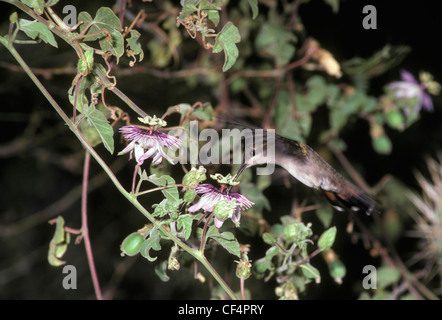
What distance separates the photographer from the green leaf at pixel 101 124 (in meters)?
0.58

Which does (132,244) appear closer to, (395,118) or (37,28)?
(37,28)

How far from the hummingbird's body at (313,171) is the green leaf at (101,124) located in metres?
0.26

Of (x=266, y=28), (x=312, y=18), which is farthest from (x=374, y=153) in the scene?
(x=266, y=28)

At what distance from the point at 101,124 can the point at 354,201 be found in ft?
1.81

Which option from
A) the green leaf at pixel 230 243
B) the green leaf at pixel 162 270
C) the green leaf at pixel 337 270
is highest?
the green leaf at pixel 337 270

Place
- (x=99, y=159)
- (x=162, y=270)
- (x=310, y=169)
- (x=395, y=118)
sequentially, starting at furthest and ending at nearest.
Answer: (x=395, y=118) < (x=310, y=169) < (x=162, y=270) < (x=99, y=159)

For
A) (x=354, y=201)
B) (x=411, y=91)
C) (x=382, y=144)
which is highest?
(x=411, y=91)

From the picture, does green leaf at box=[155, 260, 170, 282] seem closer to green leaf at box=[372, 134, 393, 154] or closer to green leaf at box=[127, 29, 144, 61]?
green leaf at box=[127, 29, 144, 61]

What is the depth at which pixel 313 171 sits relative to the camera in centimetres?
84

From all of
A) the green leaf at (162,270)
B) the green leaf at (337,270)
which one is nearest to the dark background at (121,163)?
the green leaf at (337,270)

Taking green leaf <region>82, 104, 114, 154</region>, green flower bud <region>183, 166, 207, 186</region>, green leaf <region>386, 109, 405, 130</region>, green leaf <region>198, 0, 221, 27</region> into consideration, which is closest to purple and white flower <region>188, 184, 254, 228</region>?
green flower bud <region>183, 166, 207, 186</region>

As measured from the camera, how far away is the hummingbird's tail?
90cm

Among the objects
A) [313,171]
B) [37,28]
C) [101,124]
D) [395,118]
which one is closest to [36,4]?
[37,28]

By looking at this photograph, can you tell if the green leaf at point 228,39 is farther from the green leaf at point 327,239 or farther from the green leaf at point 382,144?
the green leaf at point 382,144
